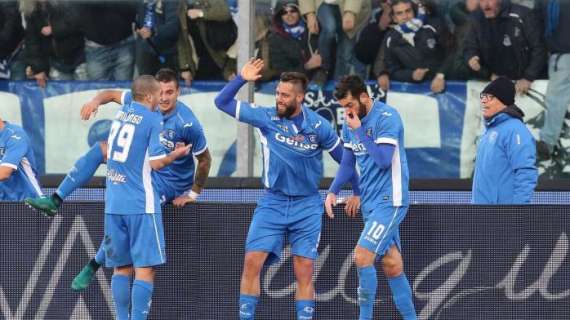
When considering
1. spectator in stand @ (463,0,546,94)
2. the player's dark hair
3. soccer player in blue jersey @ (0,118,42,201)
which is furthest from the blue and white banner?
soccer player in blue jersey @ (0,118,42,201)

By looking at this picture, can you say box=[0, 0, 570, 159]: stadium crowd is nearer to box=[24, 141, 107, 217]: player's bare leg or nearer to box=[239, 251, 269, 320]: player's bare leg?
box=[24, 141, 107, 217]: player's bare leg

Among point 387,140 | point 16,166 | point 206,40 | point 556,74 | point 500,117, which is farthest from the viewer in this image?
point 206,40

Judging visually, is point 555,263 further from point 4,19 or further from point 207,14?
point 4,19

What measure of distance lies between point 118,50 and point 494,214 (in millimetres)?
4521

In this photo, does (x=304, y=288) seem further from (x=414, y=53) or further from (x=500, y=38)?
(x=500, y=38)

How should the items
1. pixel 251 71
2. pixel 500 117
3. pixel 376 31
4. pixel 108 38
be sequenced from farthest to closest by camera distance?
pixel 108 38 < pixel 376 31 < pixel 500 117 < pixel 251 71

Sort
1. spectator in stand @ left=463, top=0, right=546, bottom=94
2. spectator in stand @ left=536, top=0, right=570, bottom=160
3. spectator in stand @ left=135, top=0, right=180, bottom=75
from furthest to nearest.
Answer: spectator in stand @ left=135, top=0, right=180, bottom=75 < spectator in stand @ left=463, top=0, right=546, bottom=94 < spectator in stand @ left=536, top=0, right=570, bottom=160

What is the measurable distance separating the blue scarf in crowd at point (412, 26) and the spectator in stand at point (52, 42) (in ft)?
9.69

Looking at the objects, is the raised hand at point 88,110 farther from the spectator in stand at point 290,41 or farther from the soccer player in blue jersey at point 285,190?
the spectator in stand at point 290,41

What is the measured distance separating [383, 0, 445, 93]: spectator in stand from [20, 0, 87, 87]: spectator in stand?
9.47 feet

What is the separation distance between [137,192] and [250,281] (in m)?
1.00

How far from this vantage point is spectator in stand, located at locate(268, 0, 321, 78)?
1240cm

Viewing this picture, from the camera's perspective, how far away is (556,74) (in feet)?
39.6

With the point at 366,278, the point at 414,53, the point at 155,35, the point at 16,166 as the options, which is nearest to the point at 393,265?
the point at 366,278
